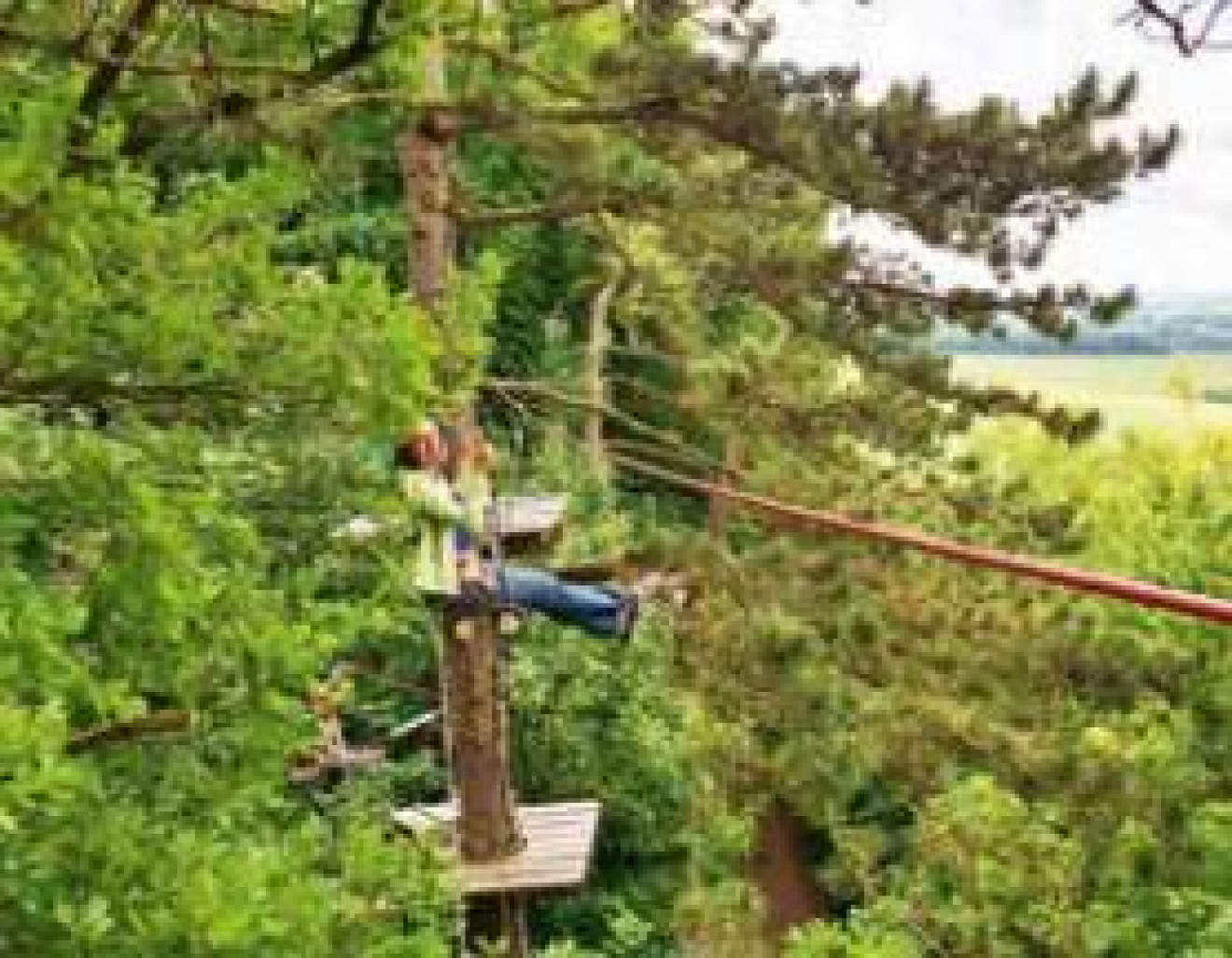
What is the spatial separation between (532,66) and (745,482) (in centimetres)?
280

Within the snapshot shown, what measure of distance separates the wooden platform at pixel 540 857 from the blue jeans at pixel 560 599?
3.02ft

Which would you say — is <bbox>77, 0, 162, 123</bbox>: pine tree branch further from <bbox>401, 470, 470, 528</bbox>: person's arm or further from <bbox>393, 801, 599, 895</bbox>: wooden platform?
<bbox>393, 801, 599, 895</bbox>: wooden platform

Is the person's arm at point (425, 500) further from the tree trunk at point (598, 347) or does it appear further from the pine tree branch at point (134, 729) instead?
the tree trunk at point (598, 347)

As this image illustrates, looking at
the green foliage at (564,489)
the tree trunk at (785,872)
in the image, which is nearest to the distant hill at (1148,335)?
the green foliage at (564,489)

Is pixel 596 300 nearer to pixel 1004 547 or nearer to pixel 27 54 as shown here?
pixel 1004 547

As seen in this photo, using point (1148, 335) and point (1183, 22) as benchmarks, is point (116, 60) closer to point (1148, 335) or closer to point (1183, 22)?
point (1183, 22)

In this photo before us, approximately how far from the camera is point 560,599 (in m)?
9.55

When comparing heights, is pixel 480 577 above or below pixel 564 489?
above

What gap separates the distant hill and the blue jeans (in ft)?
6.39

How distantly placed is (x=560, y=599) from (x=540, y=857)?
131 cm

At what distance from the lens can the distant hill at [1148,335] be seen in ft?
34.0

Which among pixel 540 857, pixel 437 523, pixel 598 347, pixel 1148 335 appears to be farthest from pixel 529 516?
pixel 1148 335

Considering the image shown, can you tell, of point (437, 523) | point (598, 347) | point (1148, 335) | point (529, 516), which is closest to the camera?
point (437, 523)

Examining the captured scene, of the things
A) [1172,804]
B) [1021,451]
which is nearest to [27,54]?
[1172,804]
